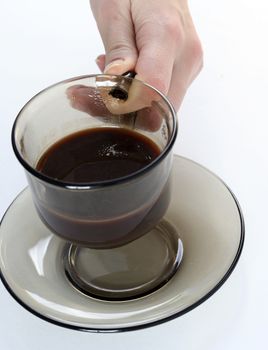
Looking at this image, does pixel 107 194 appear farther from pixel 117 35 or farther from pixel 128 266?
pixel 117 35

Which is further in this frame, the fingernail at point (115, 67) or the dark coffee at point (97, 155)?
the fingernail at point (115, 67)

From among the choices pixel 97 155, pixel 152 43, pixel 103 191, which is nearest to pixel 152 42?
pixel 152 43

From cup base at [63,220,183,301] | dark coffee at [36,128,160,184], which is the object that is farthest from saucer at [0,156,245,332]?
dark coffee at [36,128,160,184]

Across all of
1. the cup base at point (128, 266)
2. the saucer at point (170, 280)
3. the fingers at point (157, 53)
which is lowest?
the cup base at point (128, 266)

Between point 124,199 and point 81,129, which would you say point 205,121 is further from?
point 124,199

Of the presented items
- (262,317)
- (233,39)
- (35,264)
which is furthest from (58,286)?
(233,39)

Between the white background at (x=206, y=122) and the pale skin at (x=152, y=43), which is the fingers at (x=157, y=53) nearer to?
the pale skin at (x=152, y=43)

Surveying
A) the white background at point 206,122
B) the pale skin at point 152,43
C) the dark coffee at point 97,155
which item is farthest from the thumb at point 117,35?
the white background at point 206,122
